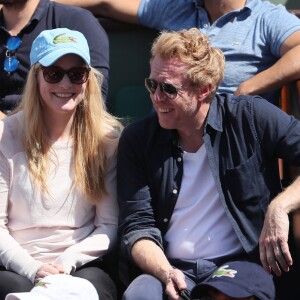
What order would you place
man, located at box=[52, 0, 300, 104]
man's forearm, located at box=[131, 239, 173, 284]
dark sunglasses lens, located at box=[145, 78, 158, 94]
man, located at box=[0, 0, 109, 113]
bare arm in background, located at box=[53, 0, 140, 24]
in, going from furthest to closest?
bare arm in background, located at box=[53, 0, 140, 24] → man, located at box=[0, 0, 109, 113] → man, located at box=[52, 0, 300, 104] → dark sunglasses lens, located at box=[145, 78, 158, 94] → man's forearm, located at box=[131, 239, 173, 284]

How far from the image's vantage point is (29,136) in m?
3.53

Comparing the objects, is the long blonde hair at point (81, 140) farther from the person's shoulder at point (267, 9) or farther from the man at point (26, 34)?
the person's shoulder at point (267, 9)

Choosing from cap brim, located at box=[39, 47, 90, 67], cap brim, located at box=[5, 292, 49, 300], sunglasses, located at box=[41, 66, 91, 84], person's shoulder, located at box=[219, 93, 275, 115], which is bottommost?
cap brim, located at box=[5, 292, 49, 300]

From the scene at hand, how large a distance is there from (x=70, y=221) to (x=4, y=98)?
41.1 inches

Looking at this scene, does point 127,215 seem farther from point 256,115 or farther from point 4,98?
point 4,98

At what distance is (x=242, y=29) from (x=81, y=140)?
1.21 m

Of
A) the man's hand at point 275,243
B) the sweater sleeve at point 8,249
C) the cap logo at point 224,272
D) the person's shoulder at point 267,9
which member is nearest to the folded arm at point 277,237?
the man's hand at point 275,243

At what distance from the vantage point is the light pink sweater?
11.4 ft

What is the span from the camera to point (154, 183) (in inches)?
136

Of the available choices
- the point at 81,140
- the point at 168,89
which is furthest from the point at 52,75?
the point at 168,89

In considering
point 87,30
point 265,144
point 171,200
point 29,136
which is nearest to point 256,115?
point 265,144

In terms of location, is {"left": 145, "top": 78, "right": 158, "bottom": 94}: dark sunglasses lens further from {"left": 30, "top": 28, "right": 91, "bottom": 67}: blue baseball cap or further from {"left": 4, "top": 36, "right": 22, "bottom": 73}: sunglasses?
{"left": 4, "top": 36, "right": 22, "bottom": 73}: sunglasses

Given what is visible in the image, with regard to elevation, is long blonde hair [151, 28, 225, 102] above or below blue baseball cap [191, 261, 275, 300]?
above

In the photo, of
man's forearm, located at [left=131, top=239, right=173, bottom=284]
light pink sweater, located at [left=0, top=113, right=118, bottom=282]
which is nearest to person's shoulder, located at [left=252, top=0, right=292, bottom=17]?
light pink sweater, located at [left=0, top=113, right=118, bottom=282]
